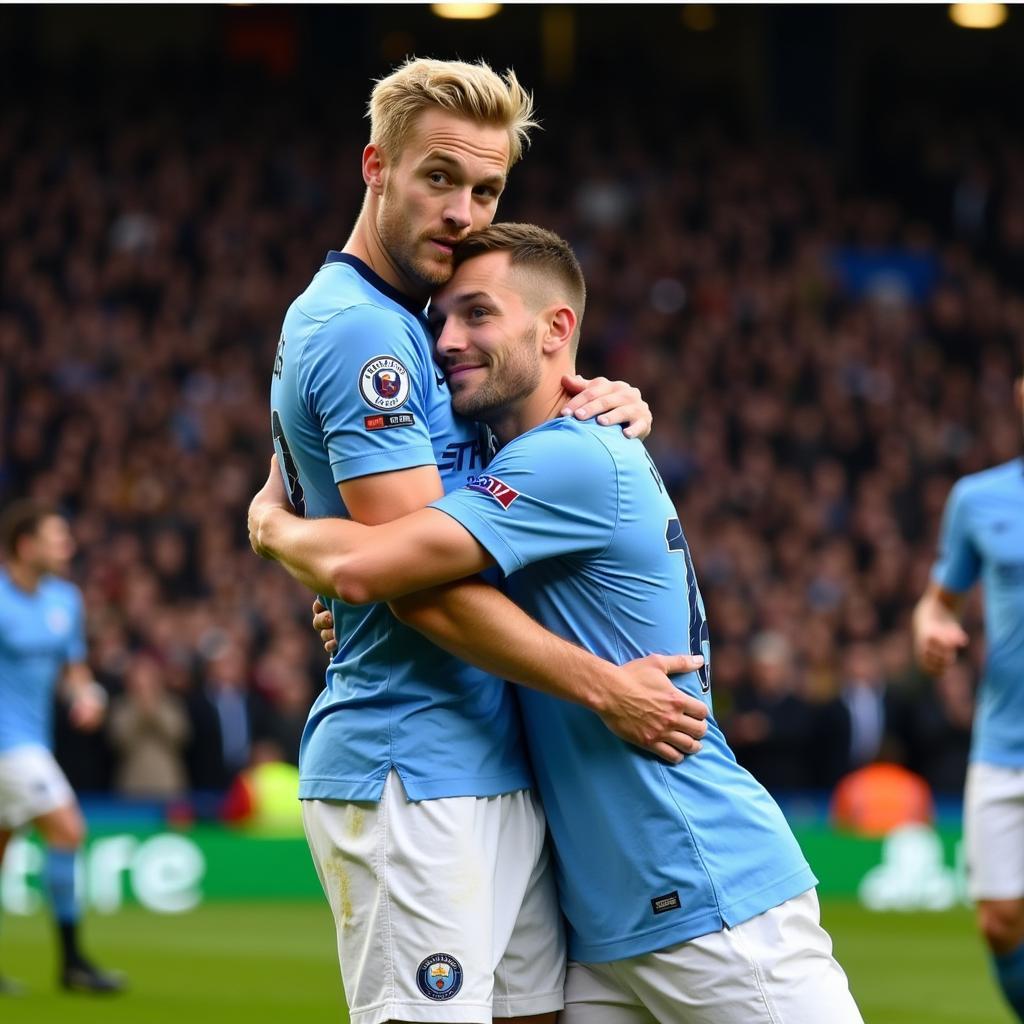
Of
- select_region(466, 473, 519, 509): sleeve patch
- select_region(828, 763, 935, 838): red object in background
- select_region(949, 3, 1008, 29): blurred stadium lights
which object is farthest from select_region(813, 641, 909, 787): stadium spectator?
select_region(466, 473, 519, 509): sleeve patch

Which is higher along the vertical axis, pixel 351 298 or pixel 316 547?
pixel 351 298

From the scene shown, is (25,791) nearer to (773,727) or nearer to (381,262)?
(381,262)

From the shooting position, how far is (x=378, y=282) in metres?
4.29

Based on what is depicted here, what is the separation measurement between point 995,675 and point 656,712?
3612 mm

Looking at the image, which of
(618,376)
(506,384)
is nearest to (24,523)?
(506,384)

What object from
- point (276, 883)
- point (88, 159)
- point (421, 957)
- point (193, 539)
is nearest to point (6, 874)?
point (276, 883)

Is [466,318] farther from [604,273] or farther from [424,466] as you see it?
[604,273]

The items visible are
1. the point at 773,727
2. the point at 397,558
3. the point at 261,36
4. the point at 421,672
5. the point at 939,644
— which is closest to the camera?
the point at 397,558

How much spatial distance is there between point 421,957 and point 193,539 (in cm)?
1398

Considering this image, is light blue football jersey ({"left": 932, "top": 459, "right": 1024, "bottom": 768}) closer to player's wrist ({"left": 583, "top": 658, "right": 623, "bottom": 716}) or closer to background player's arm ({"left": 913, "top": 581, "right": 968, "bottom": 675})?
background player's arm ({"left": 913, "top": 581, "right": 968, "bottom": 675})

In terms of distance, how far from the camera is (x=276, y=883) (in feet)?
45.3

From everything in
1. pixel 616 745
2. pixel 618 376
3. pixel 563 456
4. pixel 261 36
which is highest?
pixel 261 36

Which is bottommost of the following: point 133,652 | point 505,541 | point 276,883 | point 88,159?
point 276,883

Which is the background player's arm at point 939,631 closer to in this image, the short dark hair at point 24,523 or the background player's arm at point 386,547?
the background player's arm at point 386,547
